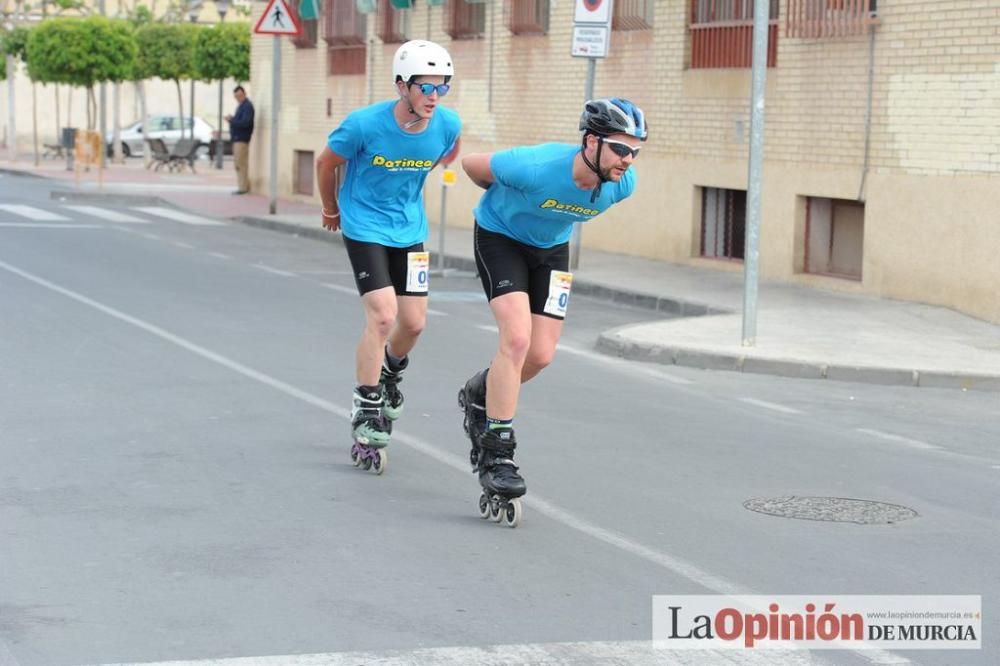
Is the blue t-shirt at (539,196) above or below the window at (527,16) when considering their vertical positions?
below

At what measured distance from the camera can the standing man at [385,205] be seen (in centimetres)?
820

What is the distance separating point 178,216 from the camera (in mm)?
28047

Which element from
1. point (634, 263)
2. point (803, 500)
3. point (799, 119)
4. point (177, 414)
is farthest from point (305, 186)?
point (803, 500)

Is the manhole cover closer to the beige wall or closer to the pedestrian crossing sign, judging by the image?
the beige wall

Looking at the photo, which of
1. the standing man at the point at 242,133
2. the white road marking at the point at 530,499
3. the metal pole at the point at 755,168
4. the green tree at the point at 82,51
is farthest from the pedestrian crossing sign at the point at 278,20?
the green tree at the point at 82,51

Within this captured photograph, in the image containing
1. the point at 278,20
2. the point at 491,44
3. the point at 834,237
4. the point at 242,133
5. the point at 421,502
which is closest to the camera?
the point at 421,502

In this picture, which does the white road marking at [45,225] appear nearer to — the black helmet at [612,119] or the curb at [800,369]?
the curb at [800,369]

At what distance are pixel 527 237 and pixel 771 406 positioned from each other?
4.09 meters

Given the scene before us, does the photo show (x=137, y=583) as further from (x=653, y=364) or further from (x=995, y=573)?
(x=653, y=364)

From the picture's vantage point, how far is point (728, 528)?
7.46 metres

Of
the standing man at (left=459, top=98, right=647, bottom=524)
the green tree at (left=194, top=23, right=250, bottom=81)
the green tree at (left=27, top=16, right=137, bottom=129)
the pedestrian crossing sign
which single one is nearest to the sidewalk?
the standing man at (left=459, top=98, right=647, bottom=524)

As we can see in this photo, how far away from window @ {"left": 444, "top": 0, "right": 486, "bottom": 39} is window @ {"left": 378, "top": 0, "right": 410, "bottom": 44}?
168 centimetres

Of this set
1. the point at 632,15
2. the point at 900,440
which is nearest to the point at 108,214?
the point at 632,15

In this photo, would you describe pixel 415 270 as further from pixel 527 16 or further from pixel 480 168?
pixel 527 16
